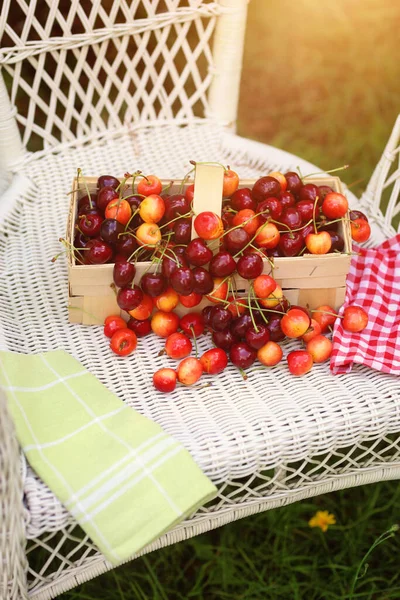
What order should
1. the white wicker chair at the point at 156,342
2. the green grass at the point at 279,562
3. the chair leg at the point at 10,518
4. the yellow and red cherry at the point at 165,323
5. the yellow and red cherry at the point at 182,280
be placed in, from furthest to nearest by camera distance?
1. the green grass at the point at 279,562
2. the yellow and red cherry at the point at 165,323
3. the yellow and red cherry at the point at 182,280
4. the white wicker chair at the point at 156,342
5. the chair leg at the point at 10,518

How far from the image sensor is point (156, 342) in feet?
4.10

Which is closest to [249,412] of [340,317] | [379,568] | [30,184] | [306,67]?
[340,317]

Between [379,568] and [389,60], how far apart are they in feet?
7.06

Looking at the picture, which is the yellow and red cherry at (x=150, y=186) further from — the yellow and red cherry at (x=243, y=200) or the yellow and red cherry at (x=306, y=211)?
the yellow and red cherry at (x=306, y=211)

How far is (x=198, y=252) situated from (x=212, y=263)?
0.04 m

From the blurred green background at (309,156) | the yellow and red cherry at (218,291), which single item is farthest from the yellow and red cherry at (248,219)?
the blurred green background at (309,156)

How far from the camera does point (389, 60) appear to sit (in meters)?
2.84

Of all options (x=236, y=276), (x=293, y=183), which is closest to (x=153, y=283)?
(x=236, y=276)

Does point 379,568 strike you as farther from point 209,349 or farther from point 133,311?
point 133,311

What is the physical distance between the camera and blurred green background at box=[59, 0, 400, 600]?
1.45 m

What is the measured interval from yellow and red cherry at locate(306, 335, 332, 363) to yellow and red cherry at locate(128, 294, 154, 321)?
30 centimetres

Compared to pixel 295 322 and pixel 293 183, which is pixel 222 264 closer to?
pixel 295 322

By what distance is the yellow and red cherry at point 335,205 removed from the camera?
124 cm

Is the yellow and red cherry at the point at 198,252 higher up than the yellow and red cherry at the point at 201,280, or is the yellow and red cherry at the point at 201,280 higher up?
the yellow and red cherry at the point at 198,252
